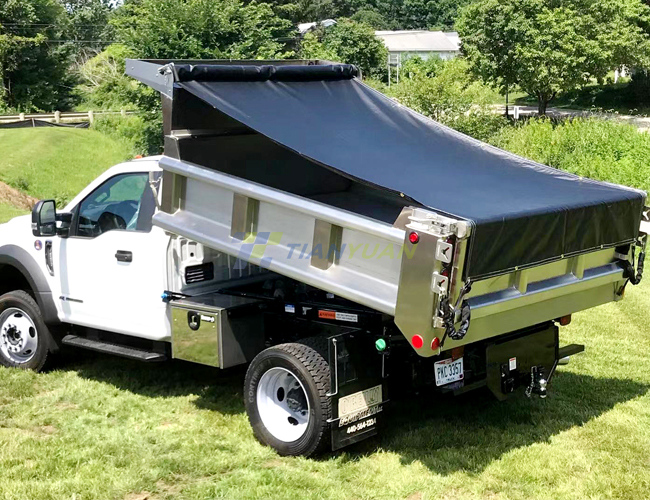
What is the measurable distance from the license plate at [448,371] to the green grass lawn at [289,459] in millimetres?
507

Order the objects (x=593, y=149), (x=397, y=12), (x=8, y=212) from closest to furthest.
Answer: (x=593, y=149), (x=8, y=212), (x=397, y=12)

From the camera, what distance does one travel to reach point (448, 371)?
534 centimetres

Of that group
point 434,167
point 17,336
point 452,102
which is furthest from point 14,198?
point 434,167

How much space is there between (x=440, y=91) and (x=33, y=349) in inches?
734

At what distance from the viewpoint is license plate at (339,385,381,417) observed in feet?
16.8

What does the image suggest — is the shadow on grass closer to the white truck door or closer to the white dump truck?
the white dump truck

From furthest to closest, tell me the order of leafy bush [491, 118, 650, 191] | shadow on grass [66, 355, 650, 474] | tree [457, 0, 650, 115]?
1. tree [457, 0, 650, 115]
2. leafy bush [491, 118, 650, 191]
3. shadow on grass [66, 355, 650, 474]

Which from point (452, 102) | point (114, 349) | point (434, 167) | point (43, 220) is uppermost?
point (452, 102)

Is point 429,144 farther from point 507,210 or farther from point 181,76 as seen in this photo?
point 181,76

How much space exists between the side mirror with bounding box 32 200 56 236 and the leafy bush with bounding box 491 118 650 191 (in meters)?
11.6

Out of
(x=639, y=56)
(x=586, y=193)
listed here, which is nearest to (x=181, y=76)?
(x=586, y=193)

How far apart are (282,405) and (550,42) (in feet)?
122

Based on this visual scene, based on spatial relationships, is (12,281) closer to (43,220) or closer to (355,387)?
(43,220)

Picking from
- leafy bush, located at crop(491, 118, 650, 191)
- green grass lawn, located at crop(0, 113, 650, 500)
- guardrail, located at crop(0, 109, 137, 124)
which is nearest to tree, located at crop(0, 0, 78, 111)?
guardrail, located at crop(0, 109, 137, 124)
